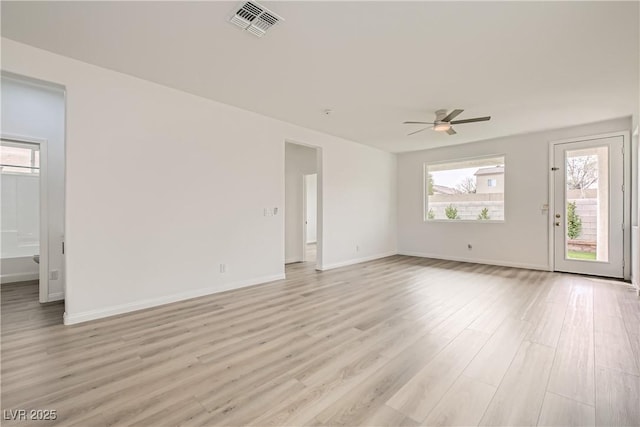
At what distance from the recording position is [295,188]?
695cm

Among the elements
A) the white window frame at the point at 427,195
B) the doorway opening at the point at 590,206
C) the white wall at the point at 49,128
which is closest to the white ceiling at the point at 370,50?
the doorway opening at the point at 590,206

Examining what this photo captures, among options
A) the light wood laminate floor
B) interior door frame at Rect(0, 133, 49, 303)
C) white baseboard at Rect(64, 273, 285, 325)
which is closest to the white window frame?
the light wood laminate floor

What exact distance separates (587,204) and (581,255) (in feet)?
3.08

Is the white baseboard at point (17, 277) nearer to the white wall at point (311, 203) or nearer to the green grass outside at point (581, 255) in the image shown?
the white wall at point (311, 203)

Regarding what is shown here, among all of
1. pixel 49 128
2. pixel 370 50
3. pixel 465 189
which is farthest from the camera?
pixel 465 189

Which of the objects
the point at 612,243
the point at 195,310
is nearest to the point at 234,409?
the point at 195,310

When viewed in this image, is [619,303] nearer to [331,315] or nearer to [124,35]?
[331,315]

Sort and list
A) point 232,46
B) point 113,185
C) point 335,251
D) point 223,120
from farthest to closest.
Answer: point 335,251 → point 223,120 → point 113,185 → point 232,46

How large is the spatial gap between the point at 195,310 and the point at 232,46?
9.48 ft

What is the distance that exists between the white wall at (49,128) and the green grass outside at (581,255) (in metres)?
8.36

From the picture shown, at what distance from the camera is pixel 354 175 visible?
21.3 ft

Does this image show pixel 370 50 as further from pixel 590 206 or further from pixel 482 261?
pixel 482 261

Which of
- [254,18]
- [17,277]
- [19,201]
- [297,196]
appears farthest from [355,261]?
[19,201]

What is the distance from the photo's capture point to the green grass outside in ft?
16.7
